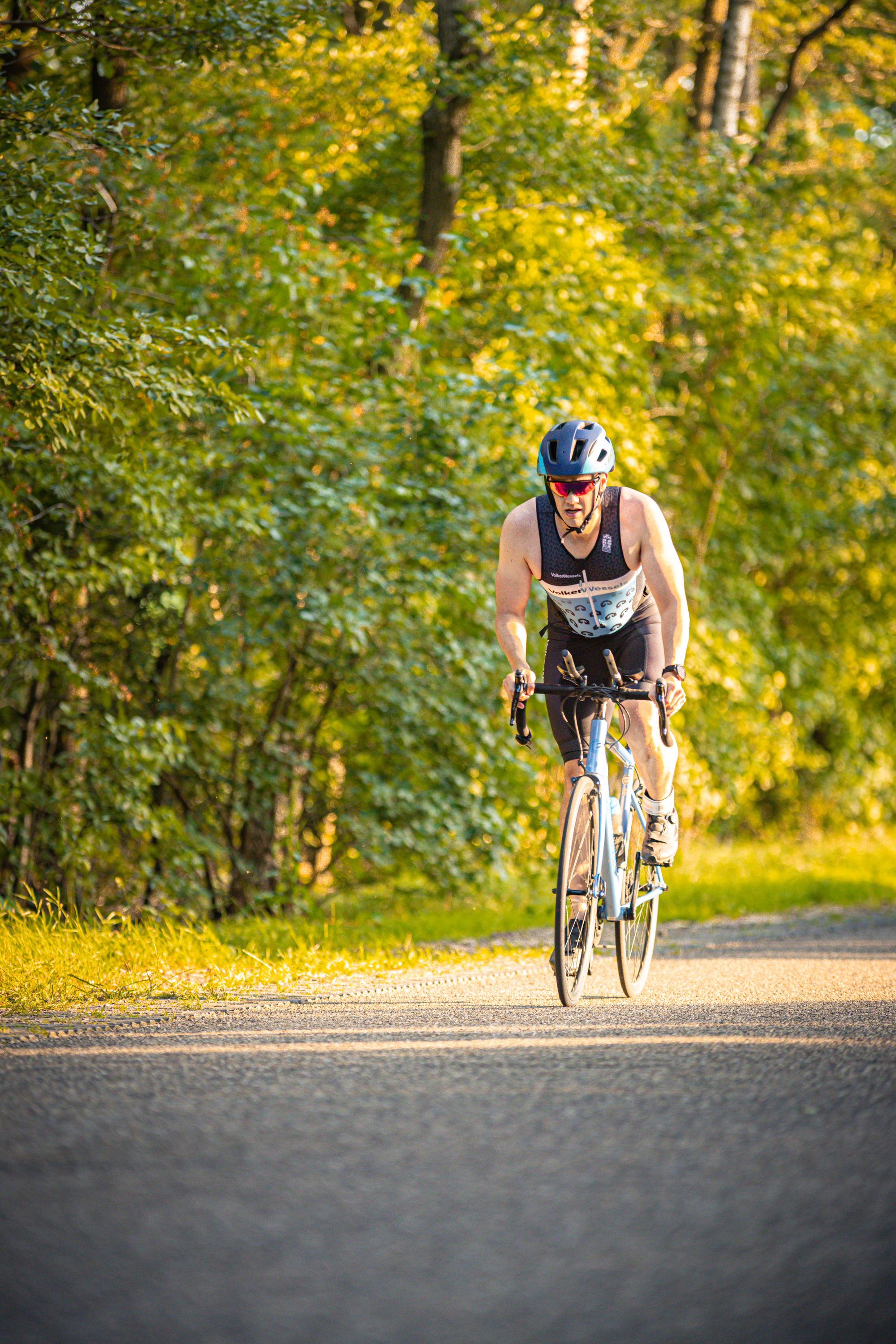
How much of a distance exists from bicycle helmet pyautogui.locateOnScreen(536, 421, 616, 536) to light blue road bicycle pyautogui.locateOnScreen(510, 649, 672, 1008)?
0.75m

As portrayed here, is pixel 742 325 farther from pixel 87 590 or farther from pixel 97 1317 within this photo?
pixel 97 1317

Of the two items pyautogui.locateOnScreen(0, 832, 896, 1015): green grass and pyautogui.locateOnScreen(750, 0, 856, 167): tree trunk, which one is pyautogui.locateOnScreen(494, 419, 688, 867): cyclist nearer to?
pyautogui.locateOnScreen(0, 832, 896, 1015): green grass

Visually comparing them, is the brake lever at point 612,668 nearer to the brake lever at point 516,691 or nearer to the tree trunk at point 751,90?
the brake lever at point 516,691

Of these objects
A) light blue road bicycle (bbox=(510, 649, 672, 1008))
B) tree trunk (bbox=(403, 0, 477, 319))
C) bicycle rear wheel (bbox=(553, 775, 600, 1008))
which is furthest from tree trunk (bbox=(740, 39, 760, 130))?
bicycle rear wheel (bbox=(553, 775, 600, 1008))

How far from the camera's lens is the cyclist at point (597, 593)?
5.54 meters

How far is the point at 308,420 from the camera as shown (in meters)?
9.04

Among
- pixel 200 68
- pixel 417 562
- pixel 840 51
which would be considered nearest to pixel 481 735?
pixel 417 562

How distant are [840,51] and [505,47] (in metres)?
7.98

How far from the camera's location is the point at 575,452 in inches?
216

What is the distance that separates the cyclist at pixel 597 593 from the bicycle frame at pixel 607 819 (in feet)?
0.35

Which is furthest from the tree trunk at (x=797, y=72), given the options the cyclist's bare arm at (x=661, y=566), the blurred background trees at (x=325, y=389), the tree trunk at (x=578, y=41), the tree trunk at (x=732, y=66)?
the cyclist's bare arm at (x=661, y=566)

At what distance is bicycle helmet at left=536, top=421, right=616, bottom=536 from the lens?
18.0ft

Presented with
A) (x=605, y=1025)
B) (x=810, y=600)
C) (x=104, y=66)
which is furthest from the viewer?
(x=810, y=600)

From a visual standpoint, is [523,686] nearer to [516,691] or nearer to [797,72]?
[516,691]
